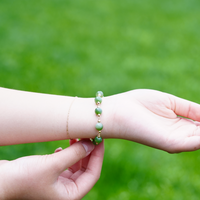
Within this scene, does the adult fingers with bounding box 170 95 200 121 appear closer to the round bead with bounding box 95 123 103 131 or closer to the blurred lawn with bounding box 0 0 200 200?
the round bead with bounding box 95 123 103 131

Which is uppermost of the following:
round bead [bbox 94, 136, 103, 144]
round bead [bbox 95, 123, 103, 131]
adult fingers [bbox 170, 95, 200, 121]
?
adult fingers [bbox 170, 95, 200, 121]

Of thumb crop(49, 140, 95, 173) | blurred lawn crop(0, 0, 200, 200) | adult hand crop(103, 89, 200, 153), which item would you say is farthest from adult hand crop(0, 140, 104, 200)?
blurred lawn crop(0, 0, 200, 200)

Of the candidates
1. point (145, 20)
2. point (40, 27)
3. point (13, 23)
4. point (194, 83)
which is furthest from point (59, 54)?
point (145, 20)

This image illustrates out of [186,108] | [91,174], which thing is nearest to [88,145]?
[91,174]

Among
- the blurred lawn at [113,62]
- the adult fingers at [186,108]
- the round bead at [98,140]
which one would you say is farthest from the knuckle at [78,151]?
the blurred lawn at [113,62]

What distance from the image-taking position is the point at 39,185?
1.60 metres

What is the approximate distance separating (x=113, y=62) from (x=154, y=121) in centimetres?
312

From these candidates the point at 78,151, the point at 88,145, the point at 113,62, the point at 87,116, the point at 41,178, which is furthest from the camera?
the point at 113,62

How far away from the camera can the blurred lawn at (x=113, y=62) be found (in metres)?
2.83

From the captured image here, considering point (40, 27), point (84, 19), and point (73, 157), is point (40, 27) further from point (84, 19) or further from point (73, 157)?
point (73, 157)

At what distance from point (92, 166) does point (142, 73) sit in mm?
3007

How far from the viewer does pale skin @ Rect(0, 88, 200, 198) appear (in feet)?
6.18

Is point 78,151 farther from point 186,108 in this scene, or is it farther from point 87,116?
point 186,108

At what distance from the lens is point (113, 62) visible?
4848 millimetres
